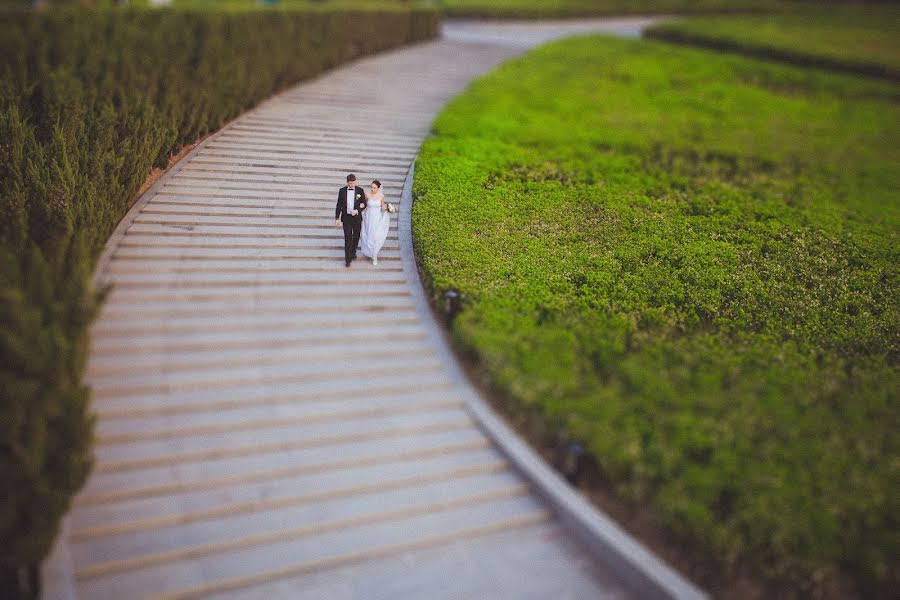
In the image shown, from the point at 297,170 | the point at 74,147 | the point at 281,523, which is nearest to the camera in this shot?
the point at 281,523

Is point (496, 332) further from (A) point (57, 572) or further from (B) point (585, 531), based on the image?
(A) point (57, 572)

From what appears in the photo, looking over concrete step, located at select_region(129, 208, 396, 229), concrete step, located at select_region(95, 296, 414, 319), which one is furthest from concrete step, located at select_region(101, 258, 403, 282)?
concrete step, located at select_region(129, 208, 396, 229)

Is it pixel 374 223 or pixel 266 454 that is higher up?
pixel 374 223

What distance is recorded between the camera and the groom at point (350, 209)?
10.4 m

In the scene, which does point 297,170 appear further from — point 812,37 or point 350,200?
point 812,37

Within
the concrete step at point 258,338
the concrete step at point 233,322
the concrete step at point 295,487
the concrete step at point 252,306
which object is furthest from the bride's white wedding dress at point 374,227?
the concrete step at point 295,487

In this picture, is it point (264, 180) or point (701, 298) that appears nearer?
point (701, 298)

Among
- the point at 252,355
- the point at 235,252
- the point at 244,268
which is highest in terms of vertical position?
the point at 235,252

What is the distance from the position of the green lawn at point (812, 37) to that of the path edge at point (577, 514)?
76.7ft

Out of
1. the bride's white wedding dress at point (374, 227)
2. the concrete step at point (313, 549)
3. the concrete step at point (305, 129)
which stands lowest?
the concrete step at point (313, 549)

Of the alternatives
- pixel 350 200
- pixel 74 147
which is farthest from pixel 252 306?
pixel 74 147

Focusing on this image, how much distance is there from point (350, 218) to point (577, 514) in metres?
6.09

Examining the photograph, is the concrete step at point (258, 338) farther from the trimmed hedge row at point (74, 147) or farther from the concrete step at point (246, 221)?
the concrete step at point (246, 221)

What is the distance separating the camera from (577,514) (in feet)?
23.0
